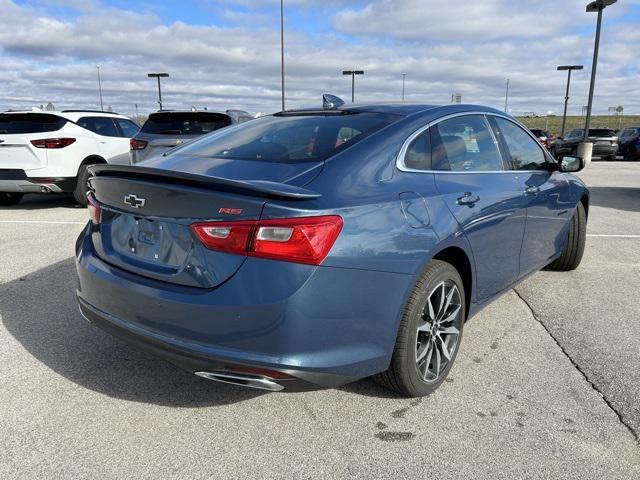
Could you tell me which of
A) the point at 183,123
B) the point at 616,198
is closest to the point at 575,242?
the point at 183,123

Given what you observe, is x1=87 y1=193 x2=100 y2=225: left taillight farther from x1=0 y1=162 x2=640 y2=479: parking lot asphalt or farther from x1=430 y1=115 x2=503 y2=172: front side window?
x1=430 y1=115 x2=503 y2=172: front side window

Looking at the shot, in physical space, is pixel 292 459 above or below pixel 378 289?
below

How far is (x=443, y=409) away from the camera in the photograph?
112 inches

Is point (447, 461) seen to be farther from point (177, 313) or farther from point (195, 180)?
point (195, 180)

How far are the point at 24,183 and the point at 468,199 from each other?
24.7ft

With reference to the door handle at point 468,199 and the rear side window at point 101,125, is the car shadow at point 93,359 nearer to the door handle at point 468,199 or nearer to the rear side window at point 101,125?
the door handle at point 468,199

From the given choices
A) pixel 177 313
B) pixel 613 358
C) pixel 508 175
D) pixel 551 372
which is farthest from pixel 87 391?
pixel 613 358

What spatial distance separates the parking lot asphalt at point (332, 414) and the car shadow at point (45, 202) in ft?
19.3

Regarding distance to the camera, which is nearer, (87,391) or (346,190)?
(346,190)

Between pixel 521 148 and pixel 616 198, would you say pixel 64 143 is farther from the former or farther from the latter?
pixel 616 198

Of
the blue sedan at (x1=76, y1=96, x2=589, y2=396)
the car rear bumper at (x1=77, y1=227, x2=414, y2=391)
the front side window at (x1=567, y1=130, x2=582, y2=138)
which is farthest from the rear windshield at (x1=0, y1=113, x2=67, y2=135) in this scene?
the front side window at (x1=567, y1=130, x2=582, y2=138)

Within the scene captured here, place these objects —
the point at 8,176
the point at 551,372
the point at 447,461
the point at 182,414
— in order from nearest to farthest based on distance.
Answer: the point at 447,461 < the point at 182,414 < the point at 551,372 < the point at 8,176

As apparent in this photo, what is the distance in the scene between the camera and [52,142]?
8391 mm

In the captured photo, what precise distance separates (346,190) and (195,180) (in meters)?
0.67
